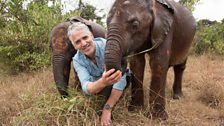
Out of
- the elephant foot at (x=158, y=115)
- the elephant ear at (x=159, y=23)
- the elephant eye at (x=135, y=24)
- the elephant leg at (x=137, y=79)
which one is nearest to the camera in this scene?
the elephant eye at (x=135, y=24)

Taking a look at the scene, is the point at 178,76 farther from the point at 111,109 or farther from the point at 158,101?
the point at 111,109

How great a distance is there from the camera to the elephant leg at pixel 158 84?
4.47 metres

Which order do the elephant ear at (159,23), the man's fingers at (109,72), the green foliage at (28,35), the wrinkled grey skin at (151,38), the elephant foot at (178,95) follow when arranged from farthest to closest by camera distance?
the green foliage at (28,35)
the elephant foot at (178,95)
the elephant ear at (159,23)
the wrinkled grey skin at (151,38)
the man's fingers at (109,72)

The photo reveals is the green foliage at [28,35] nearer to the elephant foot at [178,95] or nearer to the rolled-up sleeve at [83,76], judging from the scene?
the elephant foot at [178,95]

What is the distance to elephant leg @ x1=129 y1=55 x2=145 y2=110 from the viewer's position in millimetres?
4871

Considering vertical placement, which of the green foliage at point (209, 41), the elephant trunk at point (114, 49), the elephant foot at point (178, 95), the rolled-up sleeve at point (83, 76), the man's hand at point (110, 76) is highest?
the elephant trunk at point (114, 49)

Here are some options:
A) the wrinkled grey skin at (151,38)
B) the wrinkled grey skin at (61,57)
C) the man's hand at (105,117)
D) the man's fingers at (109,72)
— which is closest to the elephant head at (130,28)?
the wrinkled grey skin at (151,38)

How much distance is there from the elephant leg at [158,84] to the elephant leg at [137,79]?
1.11ft

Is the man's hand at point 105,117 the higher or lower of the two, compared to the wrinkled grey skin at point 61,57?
lower

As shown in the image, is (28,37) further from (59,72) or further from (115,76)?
(115,76)

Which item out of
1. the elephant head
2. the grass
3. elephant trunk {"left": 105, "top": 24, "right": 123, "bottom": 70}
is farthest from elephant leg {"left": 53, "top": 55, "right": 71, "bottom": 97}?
elephant trunk {"left": 105, "top": 24, "right": 123, "bottom": 70}

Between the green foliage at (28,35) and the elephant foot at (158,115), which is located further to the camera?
the green foliage at (28,35)

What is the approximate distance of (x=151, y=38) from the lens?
4.29 m

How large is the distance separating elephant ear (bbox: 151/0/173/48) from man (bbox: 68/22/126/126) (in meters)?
0.53
